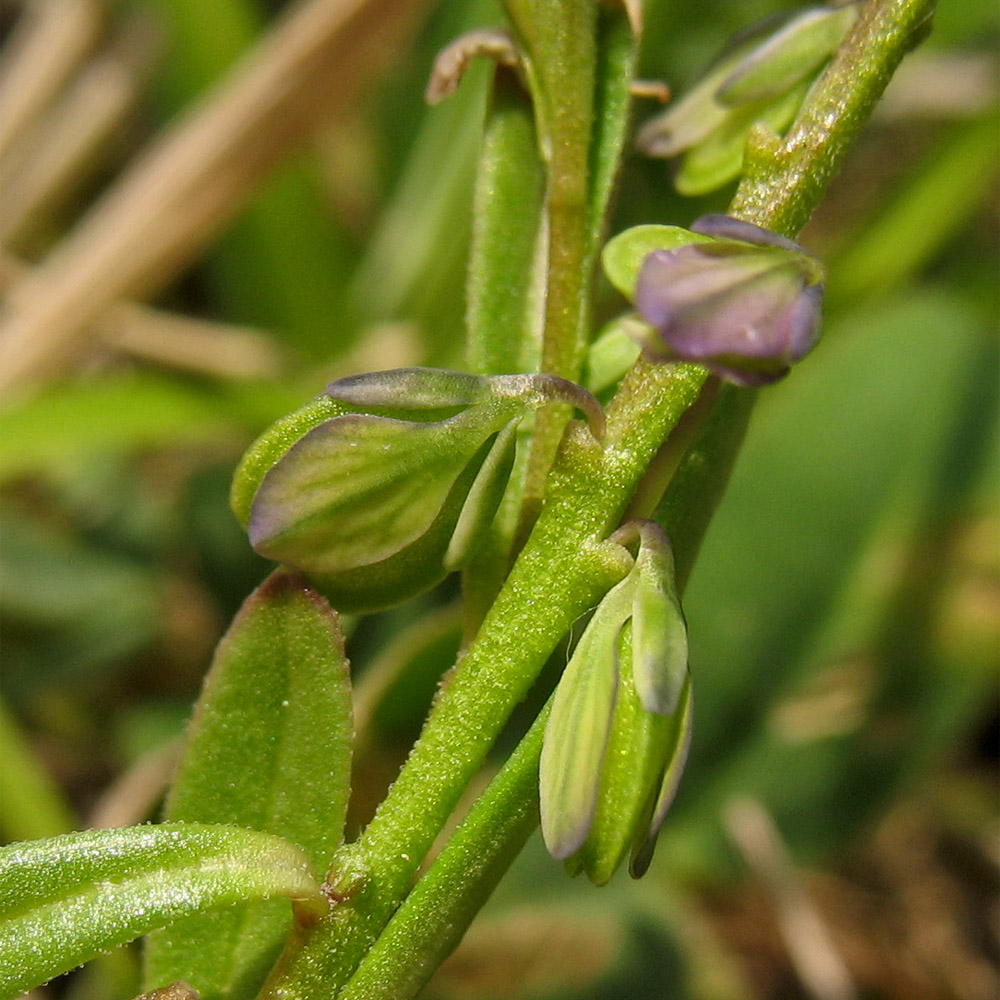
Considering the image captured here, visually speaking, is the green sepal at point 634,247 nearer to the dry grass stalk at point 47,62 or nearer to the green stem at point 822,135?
the green stem at point 822,135

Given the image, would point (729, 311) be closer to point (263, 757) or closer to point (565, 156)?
point (565, 156)

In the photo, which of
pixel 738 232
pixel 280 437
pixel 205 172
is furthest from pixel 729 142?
pixel 205 172

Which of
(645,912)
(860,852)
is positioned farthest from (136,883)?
(860,852)

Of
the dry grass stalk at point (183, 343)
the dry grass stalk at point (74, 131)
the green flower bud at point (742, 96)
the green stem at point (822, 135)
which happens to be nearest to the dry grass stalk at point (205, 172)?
the dry grass stalk at point (183, 343)

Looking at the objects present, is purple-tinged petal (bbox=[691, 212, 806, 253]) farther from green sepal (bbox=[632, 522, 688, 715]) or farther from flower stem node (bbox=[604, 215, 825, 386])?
green sepal (bbox=[632, 522, 688, 715])

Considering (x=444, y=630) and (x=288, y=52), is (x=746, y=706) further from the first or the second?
(x=288, y=52)

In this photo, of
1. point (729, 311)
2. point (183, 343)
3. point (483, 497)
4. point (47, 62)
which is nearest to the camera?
point (729, 311)

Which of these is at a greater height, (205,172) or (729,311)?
(729,311)

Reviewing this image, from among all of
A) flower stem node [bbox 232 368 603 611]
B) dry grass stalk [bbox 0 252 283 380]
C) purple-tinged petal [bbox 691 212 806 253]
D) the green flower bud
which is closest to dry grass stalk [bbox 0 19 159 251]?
dry grass stalk [bbox 0 252 283 380]
